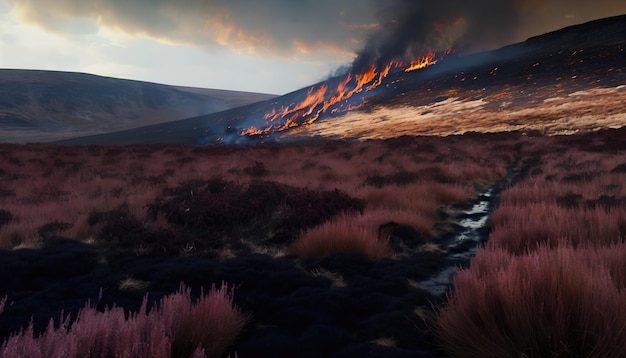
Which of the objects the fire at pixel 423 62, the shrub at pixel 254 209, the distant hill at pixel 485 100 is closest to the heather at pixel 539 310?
the shrub at pixel 254 209

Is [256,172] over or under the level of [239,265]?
over

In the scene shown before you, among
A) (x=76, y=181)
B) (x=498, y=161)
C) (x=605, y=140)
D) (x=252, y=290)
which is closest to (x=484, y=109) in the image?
(x=605, y=140)

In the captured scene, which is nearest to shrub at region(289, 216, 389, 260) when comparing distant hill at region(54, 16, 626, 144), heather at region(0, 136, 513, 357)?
heather at region(0, 136, 513, 357)

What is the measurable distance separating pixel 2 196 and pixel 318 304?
11.6 m

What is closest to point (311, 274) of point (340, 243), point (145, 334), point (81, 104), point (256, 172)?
point (340, 243)

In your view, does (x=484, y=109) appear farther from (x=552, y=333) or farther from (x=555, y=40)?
(x=552, y=333)

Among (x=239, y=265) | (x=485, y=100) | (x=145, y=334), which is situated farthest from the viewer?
(x=485, y=100)

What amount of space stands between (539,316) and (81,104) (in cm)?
14840

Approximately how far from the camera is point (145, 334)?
2279 millimetres

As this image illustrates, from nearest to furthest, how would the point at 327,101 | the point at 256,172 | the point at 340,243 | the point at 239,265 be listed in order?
the point at 239,265 < the point at 340,243 < the point at 256,172 < the point at 327,101

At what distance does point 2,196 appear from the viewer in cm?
1053

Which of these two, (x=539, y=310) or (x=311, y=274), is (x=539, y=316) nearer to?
(x=539, y=310)

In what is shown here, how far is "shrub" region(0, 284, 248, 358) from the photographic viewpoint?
6.05 feet

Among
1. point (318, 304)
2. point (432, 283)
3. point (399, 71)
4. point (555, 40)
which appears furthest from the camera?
point (399, 71)
